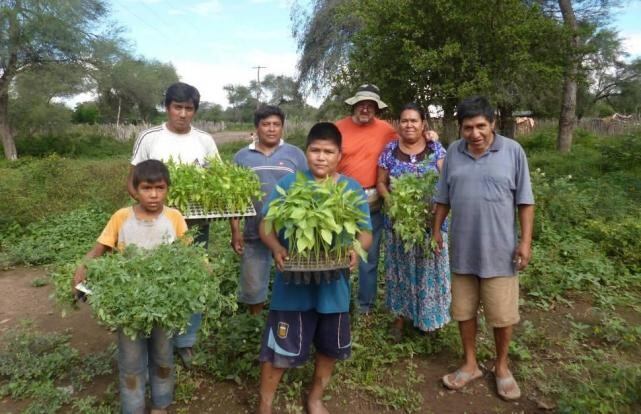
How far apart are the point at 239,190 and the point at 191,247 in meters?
0.67

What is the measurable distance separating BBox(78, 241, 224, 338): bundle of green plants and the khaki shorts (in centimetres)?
168

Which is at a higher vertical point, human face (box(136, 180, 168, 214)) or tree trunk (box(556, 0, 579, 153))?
tree trunk (box(556, 0, 579, 153))

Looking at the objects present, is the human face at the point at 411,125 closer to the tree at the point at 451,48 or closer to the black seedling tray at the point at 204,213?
the black seedling tray at the point at 204,213

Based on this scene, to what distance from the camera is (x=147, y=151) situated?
327cm

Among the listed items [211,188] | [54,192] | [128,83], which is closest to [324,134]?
[211,188]

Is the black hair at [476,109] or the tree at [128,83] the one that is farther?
the tree at [128,83]

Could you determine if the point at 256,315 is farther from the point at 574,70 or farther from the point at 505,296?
the point at 574,70

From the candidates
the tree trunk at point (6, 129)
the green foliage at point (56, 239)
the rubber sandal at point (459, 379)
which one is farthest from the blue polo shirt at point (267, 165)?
the tree trunk at point (6, 129)

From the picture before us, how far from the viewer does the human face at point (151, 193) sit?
2.68 meters

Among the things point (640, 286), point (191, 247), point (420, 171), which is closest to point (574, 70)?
point (640, 286)

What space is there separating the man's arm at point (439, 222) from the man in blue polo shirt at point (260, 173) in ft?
3.45

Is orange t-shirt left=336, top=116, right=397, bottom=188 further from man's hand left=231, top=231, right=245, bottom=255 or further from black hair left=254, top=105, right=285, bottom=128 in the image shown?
man's hand left=231, top=231, right=245, bottom=255

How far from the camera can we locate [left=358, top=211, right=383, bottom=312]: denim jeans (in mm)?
3969

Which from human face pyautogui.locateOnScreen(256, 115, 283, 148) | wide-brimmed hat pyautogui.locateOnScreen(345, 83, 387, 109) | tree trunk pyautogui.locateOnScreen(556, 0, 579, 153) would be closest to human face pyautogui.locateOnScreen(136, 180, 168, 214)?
human face pyautogui.locateOnScreen(256, 115, 283, 148)
